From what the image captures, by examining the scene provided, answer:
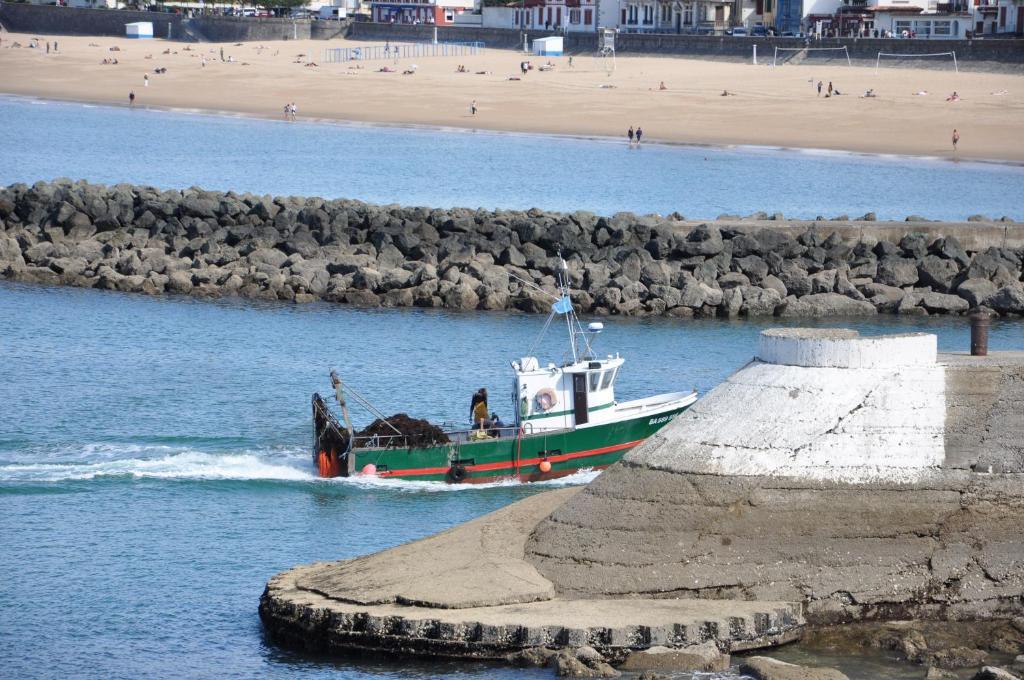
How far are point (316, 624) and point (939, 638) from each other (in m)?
6.01

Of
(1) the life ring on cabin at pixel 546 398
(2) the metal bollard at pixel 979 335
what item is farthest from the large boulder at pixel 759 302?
(2) the metal bollard at pixel 979 335

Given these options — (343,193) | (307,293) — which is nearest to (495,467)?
(307,293)

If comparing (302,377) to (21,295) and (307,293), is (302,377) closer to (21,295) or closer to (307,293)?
(307,293)

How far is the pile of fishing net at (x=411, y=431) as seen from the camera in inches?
937

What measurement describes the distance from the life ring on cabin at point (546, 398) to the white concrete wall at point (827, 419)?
764 centimetres

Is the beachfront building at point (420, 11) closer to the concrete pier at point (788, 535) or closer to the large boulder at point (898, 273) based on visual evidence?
the large boulder at point (898, 273)

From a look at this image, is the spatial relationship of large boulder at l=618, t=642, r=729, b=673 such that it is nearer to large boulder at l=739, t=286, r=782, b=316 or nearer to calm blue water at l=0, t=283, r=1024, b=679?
calm blue water at l=0, t=283, r=1024, b=679

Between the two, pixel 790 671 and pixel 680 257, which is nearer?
pixel 790 671

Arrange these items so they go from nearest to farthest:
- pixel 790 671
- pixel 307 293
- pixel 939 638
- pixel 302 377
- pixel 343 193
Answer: pixel 790 671, pixel 939 638, pixel 302 377, pixel 307 293, pixel 343 193

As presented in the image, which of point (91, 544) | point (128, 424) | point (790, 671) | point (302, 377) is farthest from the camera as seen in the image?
point (302, 377)

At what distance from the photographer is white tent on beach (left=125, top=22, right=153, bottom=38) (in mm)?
118750

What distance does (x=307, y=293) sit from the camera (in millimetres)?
39375

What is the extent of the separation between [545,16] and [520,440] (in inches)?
3483

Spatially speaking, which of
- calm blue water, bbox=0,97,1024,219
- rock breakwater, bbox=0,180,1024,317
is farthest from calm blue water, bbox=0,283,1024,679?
calm blue water, bbox=0,97,1024,219
